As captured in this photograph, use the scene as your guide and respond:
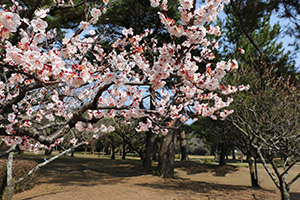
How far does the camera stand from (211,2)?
1.93 meters

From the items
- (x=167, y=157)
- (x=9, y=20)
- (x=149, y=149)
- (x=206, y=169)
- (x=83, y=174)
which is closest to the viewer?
(x=9, y=20)

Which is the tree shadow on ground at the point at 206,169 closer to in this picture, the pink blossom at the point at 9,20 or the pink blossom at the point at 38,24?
the pink blossom at the point at 38,24

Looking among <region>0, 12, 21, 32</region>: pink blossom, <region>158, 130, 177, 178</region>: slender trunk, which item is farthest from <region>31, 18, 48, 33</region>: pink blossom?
<region>158, 130, 177, 178</region>: slender trunk

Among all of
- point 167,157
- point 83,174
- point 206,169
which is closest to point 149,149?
point 167,157

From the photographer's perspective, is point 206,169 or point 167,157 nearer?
point 167,157

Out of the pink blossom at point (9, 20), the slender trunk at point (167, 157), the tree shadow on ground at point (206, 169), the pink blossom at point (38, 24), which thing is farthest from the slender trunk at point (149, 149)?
the pink blossom at point (9, 20)

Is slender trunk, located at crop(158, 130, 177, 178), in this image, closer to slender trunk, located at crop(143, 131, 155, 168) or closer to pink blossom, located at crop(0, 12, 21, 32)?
slender trunk, located at crop(143, 131, 155, 168)

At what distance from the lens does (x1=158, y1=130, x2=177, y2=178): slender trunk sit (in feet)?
29.4

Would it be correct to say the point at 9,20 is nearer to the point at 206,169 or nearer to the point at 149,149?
the point at 149,149

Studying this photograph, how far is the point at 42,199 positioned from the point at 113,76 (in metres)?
4.54

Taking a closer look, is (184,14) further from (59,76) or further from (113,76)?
(59,76)

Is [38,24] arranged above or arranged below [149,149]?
above

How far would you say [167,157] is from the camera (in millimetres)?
9195

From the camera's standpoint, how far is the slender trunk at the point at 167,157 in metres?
8.95
